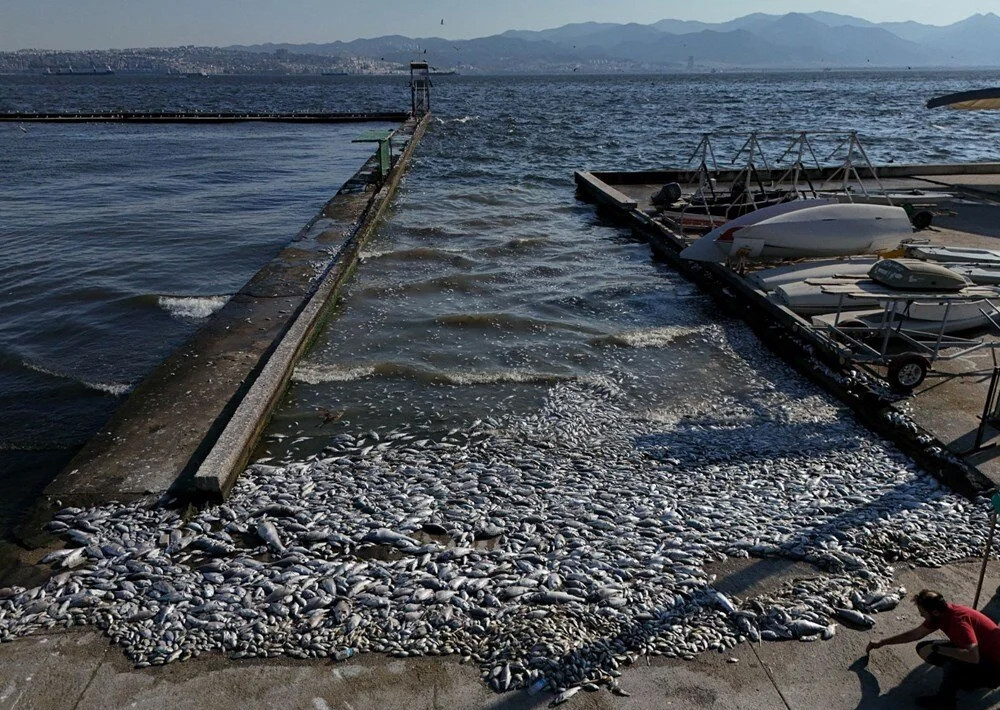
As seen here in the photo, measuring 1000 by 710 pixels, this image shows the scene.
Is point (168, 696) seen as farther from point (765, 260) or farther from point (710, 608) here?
point (765, 260)

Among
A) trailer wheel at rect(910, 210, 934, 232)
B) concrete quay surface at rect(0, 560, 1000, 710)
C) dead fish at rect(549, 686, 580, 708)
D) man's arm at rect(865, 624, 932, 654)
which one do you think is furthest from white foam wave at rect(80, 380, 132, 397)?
trailer wheel at rect(910, 210, 934, 232)

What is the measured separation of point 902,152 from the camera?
145 ft

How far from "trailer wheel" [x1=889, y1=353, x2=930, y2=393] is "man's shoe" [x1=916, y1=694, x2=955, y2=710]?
5980 millimetres

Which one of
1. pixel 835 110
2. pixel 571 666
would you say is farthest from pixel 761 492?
pixel 835 110

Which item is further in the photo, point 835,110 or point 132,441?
point 835,110

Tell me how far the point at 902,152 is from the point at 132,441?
46804 mm

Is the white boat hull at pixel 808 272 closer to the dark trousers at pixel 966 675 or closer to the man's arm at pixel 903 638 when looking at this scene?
the man's arm at pixel 903 638

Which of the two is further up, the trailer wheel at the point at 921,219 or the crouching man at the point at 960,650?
the trailer wheel at the point at 921,219

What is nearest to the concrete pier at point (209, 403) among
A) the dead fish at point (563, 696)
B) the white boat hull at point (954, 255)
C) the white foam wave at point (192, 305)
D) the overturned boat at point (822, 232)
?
the white foam wave at point (192, 305)

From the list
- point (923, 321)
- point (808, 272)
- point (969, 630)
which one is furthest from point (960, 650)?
point (808, 272)

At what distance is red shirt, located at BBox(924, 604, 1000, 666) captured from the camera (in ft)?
17.7

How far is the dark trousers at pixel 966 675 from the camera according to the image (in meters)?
5.42

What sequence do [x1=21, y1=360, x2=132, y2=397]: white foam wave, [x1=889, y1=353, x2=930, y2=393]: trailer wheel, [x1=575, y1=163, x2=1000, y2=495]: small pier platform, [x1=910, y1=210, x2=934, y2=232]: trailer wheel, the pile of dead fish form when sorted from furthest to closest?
1. [x1=910, y1=210, x2=934, y2=232]: trailer wheel
2. [x1=21, y1=360, x2=132, y2=397]: white foam wave
3. [x1=889, y1=353, x2=930, y2=393]: trailer wheel
4. [x1=575, y1=163, x2=1000, y2=495]: small pier platform
5. the pile of dead fish

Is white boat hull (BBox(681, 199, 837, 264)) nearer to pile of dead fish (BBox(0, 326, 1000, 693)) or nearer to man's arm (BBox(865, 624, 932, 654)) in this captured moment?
pile of dead fish (BBox(0, 326, 1000, 693))
